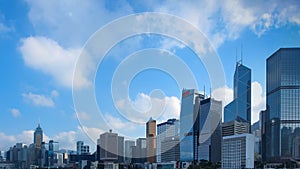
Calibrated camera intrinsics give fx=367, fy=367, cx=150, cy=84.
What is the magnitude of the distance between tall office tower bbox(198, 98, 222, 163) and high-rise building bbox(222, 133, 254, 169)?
3.97 m

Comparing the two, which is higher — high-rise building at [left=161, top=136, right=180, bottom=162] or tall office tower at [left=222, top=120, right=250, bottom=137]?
tall office tower at [left=222, top=120, right=250, bottom=137]

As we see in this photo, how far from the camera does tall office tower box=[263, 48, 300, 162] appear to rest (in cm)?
1625

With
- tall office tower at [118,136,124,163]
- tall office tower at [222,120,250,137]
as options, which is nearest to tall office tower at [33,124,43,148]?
tall office tower at [118,136,124,163]

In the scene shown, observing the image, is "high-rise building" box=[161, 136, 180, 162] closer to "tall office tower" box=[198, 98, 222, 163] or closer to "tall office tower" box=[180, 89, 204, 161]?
"tall office tower" box=[180, 89, 204, 161]

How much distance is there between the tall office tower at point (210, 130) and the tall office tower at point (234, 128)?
1.91ft

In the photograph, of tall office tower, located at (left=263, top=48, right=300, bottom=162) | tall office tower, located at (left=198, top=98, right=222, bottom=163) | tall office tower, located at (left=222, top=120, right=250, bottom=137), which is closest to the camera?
tall office tower, located at (left=263, top=48, right=300, bottom=162)

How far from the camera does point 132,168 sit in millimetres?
18438

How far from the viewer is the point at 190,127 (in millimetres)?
20750

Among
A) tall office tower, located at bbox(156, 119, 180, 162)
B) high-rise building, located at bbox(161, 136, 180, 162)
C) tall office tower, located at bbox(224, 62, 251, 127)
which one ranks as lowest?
high-rise building, located at bbox(161, 136, 180, 162)

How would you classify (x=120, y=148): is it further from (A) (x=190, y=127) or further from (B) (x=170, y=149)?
(B) (x=170, y=149)

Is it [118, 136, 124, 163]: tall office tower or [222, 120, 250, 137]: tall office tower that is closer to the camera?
[118, 136, 124, 163]: tall office tower

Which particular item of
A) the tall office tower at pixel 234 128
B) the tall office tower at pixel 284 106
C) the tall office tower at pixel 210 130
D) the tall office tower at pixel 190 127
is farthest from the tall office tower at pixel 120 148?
the tall office tower at pixel 284 106

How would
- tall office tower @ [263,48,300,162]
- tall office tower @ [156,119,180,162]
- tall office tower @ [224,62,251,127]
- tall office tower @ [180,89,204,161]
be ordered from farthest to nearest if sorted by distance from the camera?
1. tall office tower @ [156,119,180,162]
2. tall office tower @ [224,62,251,127]
3. tall office tower @ [180,89,204,161]
4. tall office tower @ [263,48,300,162]

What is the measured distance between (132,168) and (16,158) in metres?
11.3
